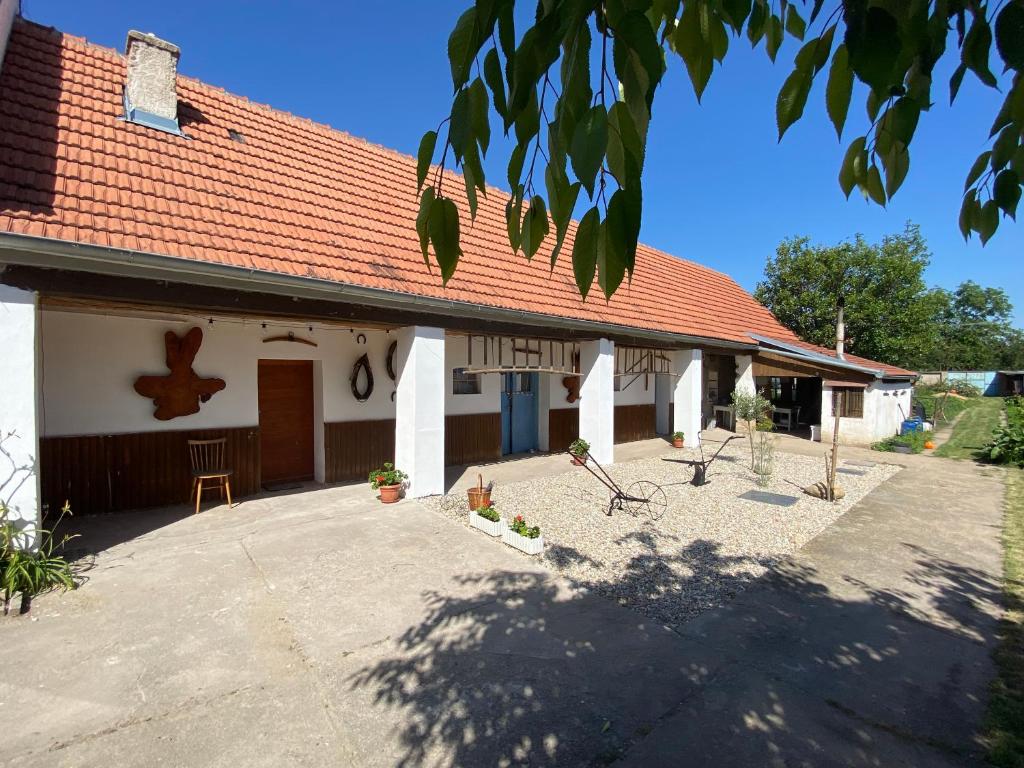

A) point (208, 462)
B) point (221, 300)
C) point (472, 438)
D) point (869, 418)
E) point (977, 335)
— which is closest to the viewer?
point (221, 300)

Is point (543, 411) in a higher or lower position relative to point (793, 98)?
lower

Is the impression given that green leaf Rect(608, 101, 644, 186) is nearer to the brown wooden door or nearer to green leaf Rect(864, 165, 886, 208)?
green leaf Rect(864, 165, 886, 208)

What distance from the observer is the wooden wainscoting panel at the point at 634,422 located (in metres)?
14.1

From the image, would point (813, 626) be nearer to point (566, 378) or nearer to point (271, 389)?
point (271, 389)

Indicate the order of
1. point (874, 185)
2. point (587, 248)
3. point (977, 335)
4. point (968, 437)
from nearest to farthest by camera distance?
1. point (587, 248)
2. point (874, 185)
3. point (968, 437)
4. point (977, 335)

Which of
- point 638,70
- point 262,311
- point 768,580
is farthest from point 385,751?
point 262,311

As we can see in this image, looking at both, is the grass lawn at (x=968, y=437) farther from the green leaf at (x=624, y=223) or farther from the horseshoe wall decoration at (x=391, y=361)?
the green leaf at (x=624, y=223)

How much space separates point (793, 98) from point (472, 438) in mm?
9628

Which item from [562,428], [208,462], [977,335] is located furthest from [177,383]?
[977,335]

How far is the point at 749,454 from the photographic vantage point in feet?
40.9

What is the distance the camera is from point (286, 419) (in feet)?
27.6

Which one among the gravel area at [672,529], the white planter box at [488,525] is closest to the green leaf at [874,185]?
the gravel area at [672,529]

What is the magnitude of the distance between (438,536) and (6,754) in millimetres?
3817

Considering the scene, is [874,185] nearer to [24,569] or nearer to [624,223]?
[624,223]
